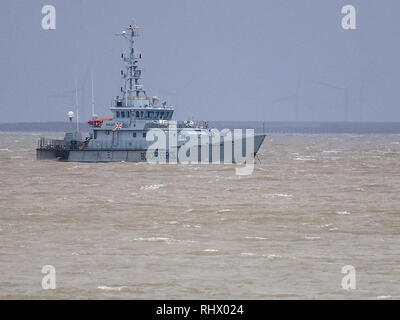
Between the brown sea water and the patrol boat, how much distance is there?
17.2 m

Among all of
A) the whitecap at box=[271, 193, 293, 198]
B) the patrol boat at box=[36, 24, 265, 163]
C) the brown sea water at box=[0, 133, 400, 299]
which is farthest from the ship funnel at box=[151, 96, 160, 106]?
the whitecap at box=[271, 193, 293, 198]

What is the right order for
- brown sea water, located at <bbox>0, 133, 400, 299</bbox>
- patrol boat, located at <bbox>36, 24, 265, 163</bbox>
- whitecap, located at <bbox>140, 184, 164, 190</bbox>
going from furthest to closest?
patrol boat, located at <bbox>36, 24, 265, 163</bbox> → whitecap, located at <bbox>140, 184, 164, 190</bbox> → brown sea water, located at <bbox>0, 133, 400, 299</bbox>

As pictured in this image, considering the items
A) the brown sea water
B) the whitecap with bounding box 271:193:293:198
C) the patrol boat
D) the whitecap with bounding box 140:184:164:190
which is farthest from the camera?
the patrol boat

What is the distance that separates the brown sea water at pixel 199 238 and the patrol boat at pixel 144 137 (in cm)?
1720

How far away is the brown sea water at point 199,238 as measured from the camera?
1098 inches

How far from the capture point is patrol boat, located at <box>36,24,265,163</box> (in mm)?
84312

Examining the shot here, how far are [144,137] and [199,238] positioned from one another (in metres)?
48.3

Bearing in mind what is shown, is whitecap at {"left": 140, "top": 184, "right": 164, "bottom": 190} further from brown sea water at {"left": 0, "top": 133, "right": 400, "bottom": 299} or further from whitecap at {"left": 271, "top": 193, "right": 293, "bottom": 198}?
whitecap at {"left": 271, "top": 193, "right": 293, "bottom": 198}

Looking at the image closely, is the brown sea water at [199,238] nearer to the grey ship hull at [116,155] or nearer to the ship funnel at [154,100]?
the grey ship hull at [116,155]

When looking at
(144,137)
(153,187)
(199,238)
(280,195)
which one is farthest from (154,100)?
(199,238)

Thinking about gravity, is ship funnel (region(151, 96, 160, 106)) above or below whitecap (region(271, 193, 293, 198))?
above

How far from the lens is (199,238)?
3659 cm

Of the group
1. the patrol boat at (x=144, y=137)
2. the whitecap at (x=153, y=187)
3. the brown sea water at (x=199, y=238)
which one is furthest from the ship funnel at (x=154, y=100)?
the whitecap at (x=153, y=187)
